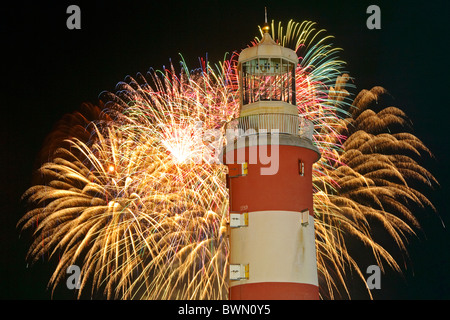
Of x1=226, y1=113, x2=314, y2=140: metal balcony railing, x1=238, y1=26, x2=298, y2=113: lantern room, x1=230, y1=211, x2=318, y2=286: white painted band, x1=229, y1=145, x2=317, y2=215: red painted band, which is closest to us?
x1=230, y1=211, x2=318, y2=286: white painted band

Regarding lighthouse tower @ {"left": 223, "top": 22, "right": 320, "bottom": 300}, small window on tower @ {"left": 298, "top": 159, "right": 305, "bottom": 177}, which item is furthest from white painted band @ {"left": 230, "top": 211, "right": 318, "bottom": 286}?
small window on tower @ {"left": 298, "top": 159, "right": 305, "bottom": 177}

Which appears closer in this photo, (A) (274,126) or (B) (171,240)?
(A) (274,126)

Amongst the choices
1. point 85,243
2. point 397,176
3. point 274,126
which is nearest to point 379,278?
point 397,176

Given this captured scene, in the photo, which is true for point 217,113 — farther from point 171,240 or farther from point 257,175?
point 257,175

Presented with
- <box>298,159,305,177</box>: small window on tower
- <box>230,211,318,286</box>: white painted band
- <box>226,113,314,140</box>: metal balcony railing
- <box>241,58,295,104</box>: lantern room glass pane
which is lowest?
<box>230,211,318,286</box>: white painted band

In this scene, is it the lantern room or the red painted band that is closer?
the red painted band

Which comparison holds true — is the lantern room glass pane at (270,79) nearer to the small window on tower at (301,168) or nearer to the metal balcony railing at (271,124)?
the metal balcony railing at (271,124)

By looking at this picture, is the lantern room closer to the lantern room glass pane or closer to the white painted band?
the lantern room glass pane

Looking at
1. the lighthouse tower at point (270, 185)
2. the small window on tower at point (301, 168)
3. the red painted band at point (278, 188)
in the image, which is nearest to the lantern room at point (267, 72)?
the lighthouse tower at point (270, 185)

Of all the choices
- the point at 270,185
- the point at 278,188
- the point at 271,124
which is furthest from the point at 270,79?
the point at 278,188
